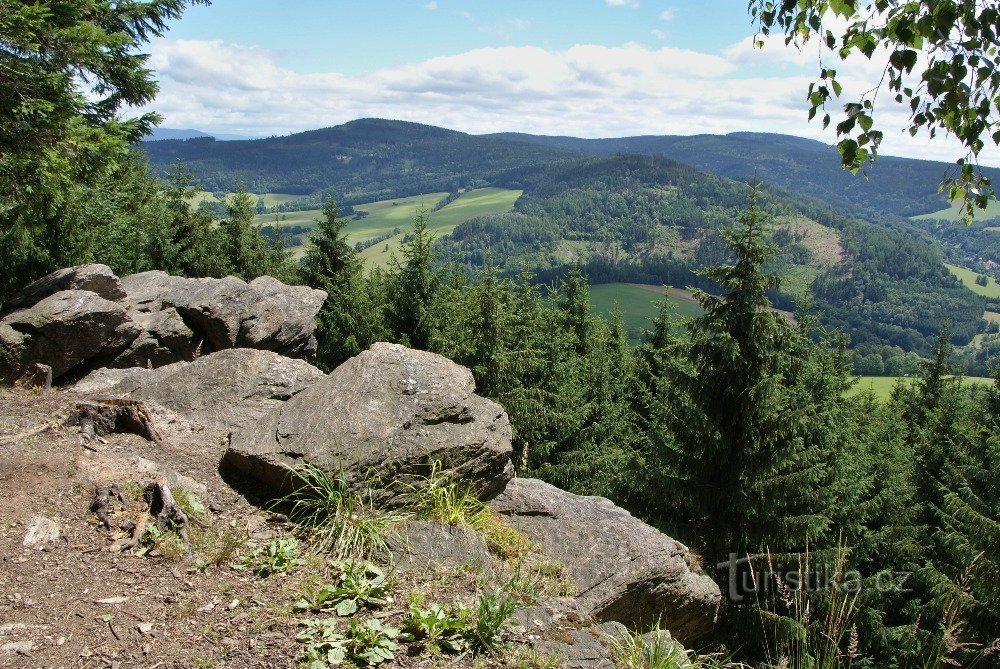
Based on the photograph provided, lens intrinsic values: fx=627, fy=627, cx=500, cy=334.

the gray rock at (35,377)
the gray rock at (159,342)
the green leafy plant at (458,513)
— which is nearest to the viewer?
the green leafy plant at (458,513)

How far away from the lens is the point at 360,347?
2511cm

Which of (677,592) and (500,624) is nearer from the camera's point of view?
(500,624)

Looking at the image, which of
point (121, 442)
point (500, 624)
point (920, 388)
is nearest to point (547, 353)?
point (121, 442)

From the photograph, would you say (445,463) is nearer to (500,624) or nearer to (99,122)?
(500,624)

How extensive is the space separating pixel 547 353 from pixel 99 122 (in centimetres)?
1534

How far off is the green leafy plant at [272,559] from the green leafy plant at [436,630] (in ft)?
4.31

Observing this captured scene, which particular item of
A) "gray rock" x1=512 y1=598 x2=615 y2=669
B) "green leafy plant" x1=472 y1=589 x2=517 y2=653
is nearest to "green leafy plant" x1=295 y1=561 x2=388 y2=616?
"green leafy plant" x1=472 y1=589 x2=517 y2=653

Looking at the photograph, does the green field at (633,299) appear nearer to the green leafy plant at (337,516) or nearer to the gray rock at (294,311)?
the gray rock at (294,311)

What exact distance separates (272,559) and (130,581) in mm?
1061

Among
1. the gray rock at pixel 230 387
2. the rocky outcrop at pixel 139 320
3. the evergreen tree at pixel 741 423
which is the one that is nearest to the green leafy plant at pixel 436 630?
the gray rock at pixel 230 387

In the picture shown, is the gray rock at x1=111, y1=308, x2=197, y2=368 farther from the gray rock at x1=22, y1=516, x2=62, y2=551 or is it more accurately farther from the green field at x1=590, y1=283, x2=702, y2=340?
the green field at x1=590, y1=283, x2=702, y2=340

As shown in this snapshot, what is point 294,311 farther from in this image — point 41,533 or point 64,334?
point 41,533

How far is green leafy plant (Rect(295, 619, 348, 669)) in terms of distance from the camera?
4211 millimetres

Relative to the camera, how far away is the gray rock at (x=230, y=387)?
8547mm
